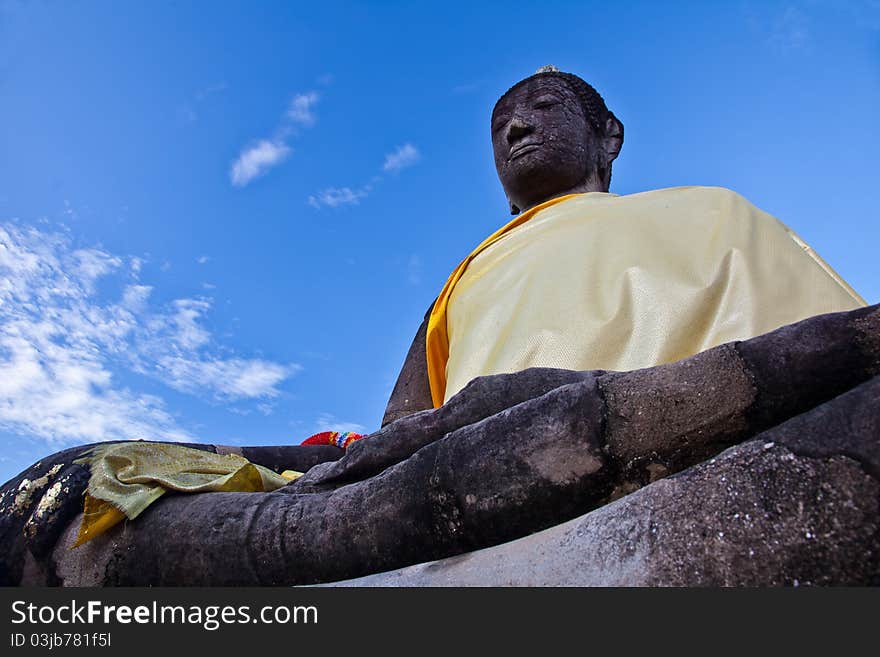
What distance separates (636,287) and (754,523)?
158cm

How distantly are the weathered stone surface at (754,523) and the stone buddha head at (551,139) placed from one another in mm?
2829

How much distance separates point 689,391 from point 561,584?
44cm

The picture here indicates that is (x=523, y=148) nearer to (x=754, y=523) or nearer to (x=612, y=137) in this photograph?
(x=612, y=137)

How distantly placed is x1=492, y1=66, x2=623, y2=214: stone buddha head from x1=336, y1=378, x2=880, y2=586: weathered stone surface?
283 centimetres

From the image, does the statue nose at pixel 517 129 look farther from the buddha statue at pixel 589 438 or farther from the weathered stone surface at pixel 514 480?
the weathered stone surface at pixel 514 480

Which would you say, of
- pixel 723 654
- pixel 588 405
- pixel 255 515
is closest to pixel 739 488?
pixel 723 654

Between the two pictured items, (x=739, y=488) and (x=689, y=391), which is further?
(x=689, y=391)

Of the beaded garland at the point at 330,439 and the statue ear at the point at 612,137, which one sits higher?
the statue ear at the point at 612,137

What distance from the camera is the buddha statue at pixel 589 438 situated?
1.12 m

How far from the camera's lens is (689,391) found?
1.39 metres

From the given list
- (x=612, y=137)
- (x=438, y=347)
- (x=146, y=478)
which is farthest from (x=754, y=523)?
(x=612, y=137)

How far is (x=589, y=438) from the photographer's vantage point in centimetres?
142

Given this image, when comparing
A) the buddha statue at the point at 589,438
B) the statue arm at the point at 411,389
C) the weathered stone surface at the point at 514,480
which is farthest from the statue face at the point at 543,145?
the weathered stone surface at the point at 514,480

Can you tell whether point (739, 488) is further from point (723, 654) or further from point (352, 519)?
point (352, 519)
